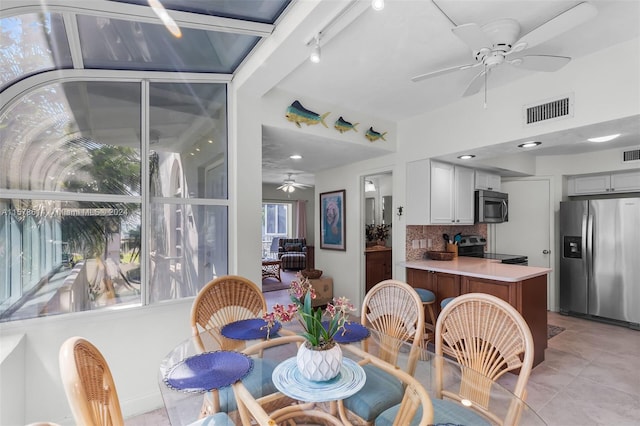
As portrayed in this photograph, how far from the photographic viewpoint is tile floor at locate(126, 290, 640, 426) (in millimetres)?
2180

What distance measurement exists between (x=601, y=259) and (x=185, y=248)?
5.15 metres

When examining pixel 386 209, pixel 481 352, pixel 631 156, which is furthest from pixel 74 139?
pixel 631 156

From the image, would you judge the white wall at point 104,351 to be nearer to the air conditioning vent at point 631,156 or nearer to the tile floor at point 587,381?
the tile floor at point 587,381

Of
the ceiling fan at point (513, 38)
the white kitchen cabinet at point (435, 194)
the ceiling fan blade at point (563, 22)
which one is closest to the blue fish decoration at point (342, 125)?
the white kitchen cabinet at point (435, 194)

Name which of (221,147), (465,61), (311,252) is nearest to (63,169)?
(221,147)

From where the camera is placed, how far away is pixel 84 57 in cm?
204

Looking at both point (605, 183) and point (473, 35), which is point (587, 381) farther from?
point (605, 183)

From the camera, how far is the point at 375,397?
57.8 inches

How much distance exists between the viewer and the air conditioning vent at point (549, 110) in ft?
7.79

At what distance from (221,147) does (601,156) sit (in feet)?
16.8

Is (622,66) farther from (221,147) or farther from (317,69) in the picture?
(221,147)

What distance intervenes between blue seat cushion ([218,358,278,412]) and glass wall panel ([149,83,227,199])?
1438mm

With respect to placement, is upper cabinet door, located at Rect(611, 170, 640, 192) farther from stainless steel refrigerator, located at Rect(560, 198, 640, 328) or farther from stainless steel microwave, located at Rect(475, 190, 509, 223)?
stainless steel microwave, located at Rect(475, 190, 509, 223)

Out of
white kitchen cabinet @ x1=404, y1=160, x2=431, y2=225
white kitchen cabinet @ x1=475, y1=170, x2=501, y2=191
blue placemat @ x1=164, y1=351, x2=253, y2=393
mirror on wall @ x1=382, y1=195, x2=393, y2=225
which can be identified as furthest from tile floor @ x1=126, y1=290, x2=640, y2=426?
mirror on wall @ x1=382, y1=195, x2=393, y2=225
